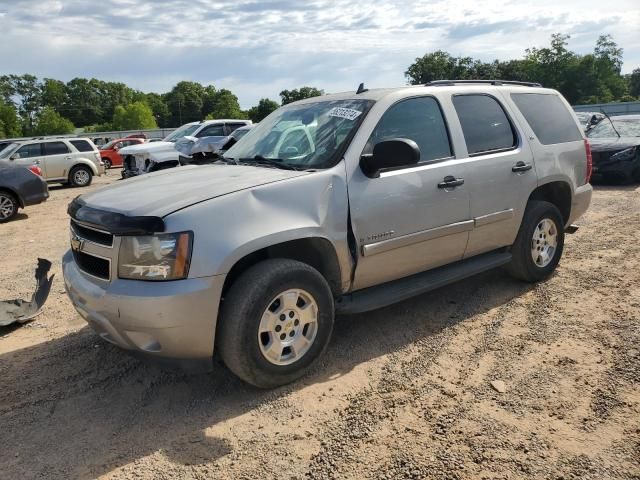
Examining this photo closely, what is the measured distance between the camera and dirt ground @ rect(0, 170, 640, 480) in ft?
8.67

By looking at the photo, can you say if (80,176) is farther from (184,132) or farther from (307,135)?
(307,135)

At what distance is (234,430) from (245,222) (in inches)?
47.0

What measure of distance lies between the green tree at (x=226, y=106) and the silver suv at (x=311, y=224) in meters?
84.0

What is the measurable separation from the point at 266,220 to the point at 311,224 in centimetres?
32

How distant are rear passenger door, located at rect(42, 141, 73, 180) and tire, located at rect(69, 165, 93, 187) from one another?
0.18m

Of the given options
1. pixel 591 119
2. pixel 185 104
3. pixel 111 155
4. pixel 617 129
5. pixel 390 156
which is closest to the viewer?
pixel 390 156

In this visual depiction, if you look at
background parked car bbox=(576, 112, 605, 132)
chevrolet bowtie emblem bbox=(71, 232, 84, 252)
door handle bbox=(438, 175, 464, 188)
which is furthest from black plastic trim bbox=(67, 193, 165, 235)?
background parked car bbox=(576, 112, 605, 132)

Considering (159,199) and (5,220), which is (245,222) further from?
(5,220)

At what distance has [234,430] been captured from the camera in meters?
2.95

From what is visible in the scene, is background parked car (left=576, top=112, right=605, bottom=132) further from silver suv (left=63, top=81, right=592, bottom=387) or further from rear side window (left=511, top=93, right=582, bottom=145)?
silver suv (left=63, top=81, right=592, bottom=387)

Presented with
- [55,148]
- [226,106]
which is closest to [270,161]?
[55,148]

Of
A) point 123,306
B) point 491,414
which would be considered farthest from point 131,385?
point 491,414

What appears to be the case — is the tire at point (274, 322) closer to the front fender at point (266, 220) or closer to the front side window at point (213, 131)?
the front fender at point (266, 220)

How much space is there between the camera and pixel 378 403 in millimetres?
3162
